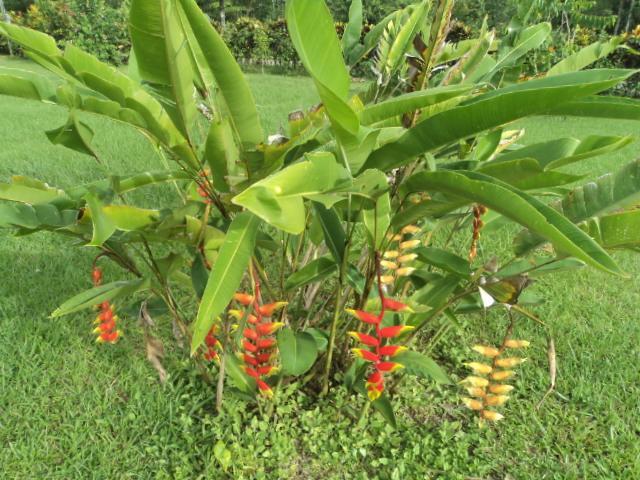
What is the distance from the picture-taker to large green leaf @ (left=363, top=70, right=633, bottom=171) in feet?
1.80

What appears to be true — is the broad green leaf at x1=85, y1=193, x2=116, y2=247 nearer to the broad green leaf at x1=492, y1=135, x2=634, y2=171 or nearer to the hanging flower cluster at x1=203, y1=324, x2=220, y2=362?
the hanging flower cluster at x1=203, y1=324, x2=220, y2=362

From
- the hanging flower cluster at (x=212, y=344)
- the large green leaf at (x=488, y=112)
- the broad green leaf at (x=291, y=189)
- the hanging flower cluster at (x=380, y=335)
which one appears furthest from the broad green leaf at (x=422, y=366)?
the broad green leaf at (x=291, y=189)

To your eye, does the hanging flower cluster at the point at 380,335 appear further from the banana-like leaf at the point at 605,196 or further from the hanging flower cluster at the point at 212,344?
the hanging flower cluster at the point at 212,344

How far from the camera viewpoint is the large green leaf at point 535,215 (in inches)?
21.1

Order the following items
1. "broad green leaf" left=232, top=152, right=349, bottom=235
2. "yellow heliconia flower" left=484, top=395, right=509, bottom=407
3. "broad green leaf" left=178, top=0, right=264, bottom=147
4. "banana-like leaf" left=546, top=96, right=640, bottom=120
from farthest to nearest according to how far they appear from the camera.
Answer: "yellow heliconia flower" left=484, top=395, right=509, bottom=407 < "banana-like leaf" left=546, top=96, right=640, bottom=120 < "broad green leaf" left=178, top=0, right=264, bottom=147 < "broad green leaf" left=232, top=152, right=349, bottom=235

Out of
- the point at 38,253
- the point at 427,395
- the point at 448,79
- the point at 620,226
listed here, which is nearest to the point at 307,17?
the point at 448,79

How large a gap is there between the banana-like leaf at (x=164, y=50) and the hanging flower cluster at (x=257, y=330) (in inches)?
15.0

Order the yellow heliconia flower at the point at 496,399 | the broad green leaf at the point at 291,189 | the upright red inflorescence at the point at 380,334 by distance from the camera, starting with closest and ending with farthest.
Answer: the broad green leaf at the point at 291,189 < the upright red inflorescence at the point at 380,334 < the yellow heliconia flower at the point at 496,399

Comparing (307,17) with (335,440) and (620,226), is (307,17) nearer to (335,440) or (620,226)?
(620,226)

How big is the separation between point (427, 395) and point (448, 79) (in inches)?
37.2

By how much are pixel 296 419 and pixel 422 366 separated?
420 mm

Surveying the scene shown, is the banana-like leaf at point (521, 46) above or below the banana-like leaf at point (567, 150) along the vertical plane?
above

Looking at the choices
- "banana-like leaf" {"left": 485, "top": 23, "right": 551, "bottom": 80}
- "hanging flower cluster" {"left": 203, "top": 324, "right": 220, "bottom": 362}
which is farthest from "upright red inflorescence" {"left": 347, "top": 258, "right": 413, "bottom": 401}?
"banana-like leaf" {"left": 485, "top": 23, "right": 551, "bottom": 80}

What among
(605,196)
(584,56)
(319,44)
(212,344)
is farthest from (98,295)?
(584,56)
